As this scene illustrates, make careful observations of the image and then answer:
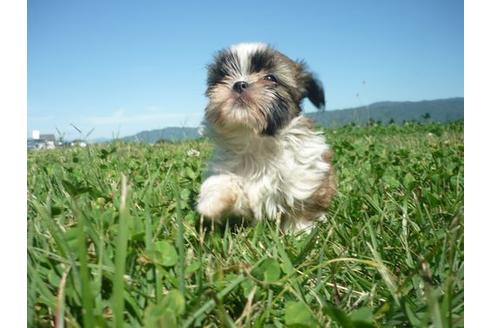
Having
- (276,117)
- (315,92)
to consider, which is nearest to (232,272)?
(276,117)

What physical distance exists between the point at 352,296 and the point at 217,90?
1.27 meters

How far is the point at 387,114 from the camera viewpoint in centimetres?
336

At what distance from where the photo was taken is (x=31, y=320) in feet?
2.54

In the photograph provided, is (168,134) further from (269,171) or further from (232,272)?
(232,272)

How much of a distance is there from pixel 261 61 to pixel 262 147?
0.44 meters

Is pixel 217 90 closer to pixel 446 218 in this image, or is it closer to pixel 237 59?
pixel 237 59

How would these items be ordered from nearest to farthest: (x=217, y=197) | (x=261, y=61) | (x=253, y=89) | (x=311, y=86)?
(x=217, y=197)
(x=253, y=89)
(x=261, y=61)
(x=311, y=86)

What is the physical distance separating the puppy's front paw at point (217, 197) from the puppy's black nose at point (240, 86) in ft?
1.36

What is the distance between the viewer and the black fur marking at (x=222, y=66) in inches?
86.4

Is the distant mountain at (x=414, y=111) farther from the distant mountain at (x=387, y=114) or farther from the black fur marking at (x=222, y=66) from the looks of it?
the black fur marking at (x=222, y=66)

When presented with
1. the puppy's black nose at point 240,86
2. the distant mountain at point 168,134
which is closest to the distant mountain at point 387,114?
the distant mountain at point 168,134

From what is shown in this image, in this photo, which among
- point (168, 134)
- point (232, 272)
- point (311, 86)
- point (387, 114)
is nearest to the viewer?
point (232, 272)
